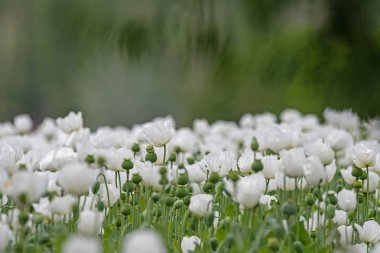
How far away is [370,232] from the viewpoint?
256 cm

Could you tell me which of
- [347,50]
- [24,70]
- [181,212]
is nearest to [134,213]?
[181,212]

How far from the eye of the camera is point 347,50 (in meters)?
5.12

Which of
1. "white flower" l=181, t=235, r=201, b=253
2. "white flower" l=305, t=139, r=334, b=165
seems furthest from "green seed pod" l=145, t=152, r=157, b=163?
"white flower" l=305, t=139, r=334, b=165

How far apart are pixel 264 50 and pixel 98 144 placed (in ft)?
9.44

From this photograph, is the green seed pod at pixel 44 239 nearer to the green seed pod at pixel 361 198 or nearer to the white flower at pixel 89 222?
the white flower at pixel 89 222

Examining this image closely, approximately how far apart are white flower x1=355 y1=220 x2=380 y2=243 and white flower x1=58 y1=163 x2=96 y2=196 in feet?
3.06

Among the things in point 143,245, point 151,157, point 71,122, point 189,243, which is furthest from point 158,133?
point 143,245

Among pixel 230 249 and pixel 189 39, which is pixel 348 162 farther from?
pixel 189 39

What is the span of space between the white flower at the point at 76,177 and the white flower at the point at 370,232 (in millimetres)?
932

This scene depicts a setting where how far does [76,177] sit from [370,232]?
99cm

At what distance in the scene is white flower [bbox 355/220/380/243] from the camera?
254 cm

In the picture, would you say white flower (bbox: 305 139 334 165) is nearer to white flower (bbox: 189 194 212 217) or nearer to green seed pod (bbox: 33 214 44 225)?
white flower (bbox: 189 194 212 217)

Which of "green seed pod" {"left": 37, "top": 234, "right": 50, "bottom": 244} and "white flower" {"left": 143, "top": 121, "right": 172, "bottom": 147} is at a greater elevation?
"white flower" {"left": 143, "top": 121, "right": 172, "bottom": 147}

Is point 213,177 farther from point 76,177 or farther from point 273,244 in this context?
point 76,177
